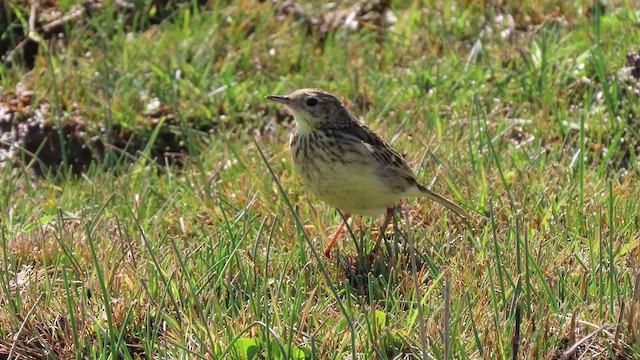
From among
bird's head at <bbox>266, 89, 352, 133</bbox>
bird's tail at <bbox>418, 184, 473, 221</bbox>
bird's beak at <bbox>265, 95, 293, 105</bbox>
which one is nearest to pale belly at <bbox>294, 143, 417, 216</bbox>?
bird's tail at <bbox>418, 184, 473, 221</bbox>

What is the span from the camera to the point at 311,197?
5.80 meters

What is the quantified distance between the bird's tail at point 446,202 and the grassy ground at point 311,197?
0.28ft

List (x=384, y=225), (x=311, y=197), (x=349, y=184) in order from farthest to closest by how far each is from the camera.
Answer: (x=311, y=197) < (x=384, y=225) < (x=349, y=184)

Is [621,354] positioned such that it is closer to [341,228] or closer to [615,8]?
[341,228]

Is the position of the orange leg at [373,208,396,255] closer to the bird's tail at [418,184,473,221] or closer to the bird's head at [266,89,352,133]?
the bird's tail at [418,184,473,221]

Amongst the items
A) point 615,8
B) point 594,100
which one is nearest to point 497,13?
point 615,8

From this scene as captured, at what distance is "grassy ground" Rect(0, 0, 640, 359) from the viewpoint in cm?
410

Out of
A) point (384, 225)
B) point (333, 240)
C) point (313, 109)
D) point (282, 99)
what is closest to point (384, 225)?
point (384, 225)

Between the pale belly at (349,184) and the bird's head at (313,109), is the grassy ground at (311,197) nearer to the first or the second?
the pale belly at (349,184)

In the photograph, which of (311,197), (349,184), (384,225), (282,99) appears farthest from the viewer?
(311,197)

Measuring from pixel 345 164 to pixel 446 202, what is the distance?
1.87 ft

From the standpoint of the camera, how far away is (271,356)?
12.9 feet

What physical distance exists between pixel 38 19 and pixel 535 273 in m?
4.94

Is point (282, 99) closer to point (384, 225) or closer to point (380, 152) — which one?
point (380, 152)
